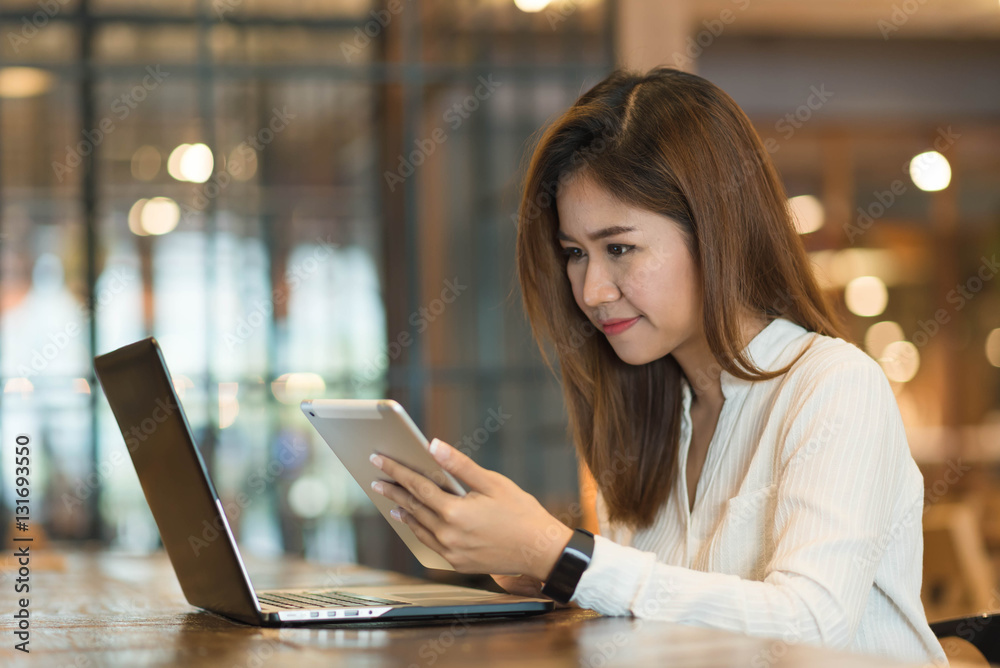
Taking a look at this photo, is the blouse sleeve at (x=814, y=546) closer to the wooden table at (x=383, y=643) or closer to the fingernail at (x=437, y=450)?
the wooden table at (x=383, y=643)

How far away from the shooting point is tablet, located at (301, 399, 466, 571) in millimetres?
950

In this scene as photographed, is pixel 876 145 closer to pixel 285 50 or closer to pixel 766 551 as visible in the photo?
pixel 285 50

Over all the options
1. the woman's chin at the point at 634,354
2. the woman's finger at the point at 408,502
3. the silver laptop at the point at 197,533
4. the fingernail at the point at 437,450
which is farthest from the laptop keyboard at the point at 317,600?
the woman's chin at the point at 634,354

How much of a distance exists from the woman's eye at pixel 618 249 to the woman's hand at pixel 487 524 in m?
0.48

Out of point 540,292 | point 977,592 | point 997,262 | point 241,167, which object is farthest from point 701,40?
point 540,292

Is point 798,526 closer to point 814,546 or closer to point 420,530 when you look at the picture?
point 814,546

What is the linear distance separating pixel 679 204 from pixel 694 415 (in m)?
0.40

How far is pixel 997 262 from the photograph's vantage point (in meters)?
6.70

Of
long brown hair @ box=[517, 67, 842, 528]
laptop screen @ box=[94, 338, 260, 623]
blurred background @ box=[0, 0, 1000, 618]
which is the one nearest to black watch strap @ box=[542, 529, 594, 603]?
laptop screen @ box=[94, 338, 260, 623]

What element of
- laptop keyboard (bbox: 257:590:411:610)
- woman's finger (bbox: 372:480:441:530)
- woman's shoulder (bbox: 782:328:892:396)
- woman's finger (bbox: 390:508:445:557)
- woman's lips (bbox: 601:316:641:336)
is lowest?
laptop keyboard (bbox: 257:590:411:610)

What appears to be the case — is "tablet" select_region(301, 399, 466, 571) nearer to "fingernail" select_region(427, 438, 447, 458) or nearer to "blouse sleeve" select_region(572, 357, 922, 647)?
"fingernail" select_region(427, 438, 447, 458)

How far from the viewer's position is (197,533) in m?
1.08

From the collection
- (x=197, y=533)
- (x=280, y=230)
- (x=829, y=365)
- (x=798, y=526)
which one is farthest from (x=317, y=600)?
(x=280, y=230)

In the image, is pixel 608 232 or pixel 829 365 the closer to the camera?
pixel 829 365
